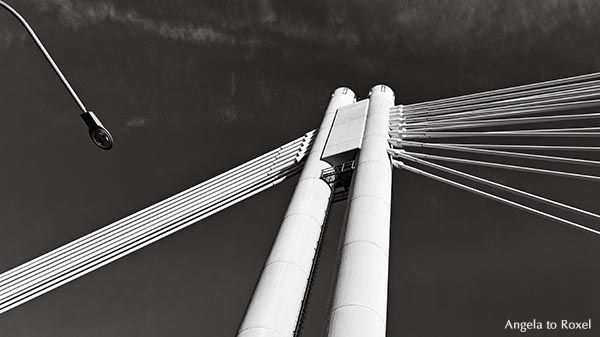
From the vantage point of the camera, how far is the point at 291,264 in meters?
8.78

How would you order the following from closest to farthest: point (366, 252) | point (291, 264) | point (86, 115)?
1. point (86, 115)
2. point (366, 252)
3. point (291, 264)

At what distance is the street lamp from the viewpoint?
Answer: 6.21m

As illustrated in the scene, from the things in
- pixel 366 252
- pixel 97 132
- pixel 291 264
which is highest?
pixel 291 264

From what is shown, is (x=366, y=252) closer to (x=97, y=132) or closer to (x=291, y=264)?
(x=291, y=264)

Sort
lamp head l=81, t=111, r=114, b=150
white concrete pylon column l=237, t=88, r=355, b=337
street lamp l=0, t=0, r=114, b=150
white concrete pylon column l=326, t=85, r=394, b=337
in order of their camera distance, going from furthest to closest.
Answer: white concrete pylon column l=237, t=88, r=355, b=337 < white concrete pylon column l=326, t=85, r=394, b=337 < lamp head l=81, t=111, r=114, b=150 < street lamp l=0, t=0, r=114, b=150

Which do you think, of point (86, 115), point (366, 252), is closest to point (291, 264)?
point (366, 252)

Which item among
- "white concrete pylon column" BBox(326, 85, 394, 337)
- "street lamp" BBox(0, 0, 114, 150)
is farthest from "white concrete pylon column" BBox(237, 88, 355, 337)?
"street lamp" BBox(0, 0, 114, 150)

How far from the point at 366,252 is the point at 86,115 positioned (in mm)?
4638

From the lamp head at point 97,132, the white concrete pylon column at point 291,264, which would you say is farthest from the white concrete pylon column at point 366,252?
the lamp head at point 97,132

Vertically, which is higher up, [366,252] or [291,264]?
[291,264]

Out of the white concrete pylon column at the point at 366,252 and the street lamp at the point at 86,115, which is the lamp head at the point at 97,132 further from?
the white concrete pylon column at the point at 366,252

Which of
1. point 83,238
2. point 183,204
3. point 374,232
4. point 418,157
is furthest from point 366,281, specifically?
point 83,238

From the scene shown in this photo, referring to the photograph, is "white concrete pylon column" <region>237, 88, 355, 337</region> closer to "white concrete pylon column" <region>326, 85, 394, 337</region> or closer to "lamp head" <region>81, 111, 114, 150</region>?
"white concrete pylon column" <region>326, 85, 394, 337</region>

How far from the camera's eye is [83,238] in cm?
1207
